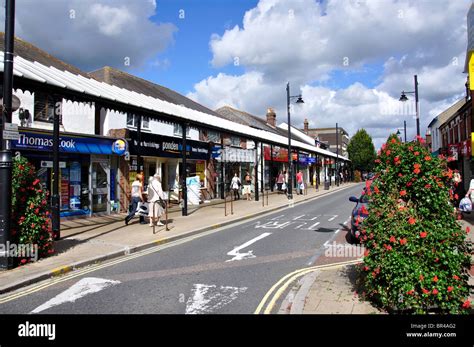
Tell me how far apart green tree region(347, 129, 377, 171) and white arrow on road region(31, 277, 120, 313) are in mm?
73759

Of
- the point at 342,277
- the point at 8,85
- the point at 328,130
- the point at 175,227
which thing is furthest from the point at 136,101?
the point at 328,130

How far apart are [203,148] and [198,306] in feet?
58.9

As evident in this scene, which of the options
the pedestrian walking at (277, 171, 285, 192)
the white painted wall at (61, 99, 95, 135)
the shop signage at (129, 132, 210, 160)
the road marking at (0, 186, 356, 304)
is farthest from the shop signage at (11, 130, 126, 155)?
the pedestrian walking at (277, 171, 285, 192)

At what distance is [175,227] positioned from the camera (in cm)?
1205

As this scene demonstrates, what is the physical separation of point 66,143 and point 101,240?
18.2 feet

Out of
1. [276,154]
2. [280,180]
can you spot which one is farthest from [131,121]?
[276,154]

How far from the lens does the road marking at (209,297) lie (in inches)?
192

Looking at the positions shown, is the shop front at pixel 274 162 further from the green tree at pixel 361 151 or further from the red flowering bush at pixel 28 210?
the green tree at pixel 361 151

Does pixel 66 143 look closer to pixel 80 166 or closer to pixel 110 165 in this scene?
pixel 80 166

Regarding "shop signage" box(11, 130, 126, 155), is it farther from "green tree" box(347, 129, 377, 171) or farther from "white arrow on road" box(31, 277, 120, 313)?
"green tree" box(347, 129, 377, 171)

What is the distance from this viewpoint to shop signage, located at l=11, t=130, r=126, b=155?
12.4 meters

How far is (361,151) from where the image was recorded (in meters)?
74.8

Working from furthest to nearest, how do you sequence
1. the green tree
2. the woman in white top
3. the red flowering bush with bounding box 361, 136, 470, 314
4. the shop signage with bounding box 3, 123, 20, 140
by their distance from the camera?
the green tree, the woman in white top, the shop signage with bounding box 3, 123, 20, 140, the red flowering bush with bounding box 361, 136, 470, 314
